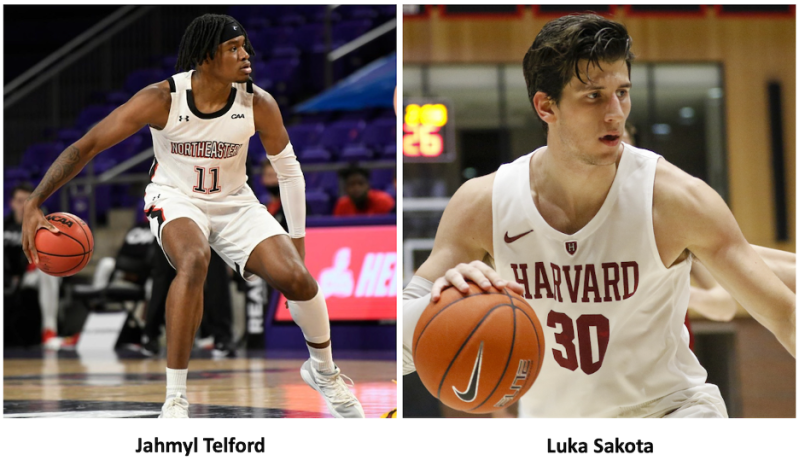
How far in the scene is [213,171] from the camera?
345 cm

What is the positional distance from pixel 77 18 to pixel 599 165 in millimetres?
13442

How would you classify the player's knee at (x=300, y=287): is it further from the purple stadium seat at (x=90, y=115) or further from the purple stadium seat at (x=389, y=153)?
the purple stadium seat at (x=90, y=115)

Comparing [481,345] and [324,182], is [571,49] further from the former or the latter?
[324,182]

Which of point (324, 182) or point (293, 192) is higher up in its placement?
point (324, 182)

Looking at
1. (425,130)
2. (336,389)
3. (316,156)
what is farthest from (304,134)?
(336,389)

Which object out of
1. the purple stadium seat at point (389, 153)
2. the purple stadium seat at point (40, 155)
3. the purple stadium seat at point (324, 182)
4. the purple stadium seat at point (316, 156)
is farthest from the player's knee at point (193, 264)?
the purple stadium seat at point (40, 155)

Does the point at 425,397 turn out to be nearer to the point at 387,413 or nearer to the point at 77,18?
the point at 387,413

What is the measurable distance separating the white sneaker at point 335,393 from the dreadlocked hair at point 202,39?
1.34m

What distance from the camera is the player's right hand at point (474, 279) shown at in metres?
2.51

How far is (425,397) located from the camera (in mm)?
6754

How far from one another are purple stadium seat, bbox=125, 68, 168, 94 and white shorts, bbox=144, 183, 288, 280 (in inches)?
308

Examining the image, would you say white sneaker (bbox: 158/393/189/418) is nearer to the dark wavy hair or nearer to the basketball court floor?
the basketball court floor

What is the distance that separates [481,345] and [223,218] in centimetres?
137
